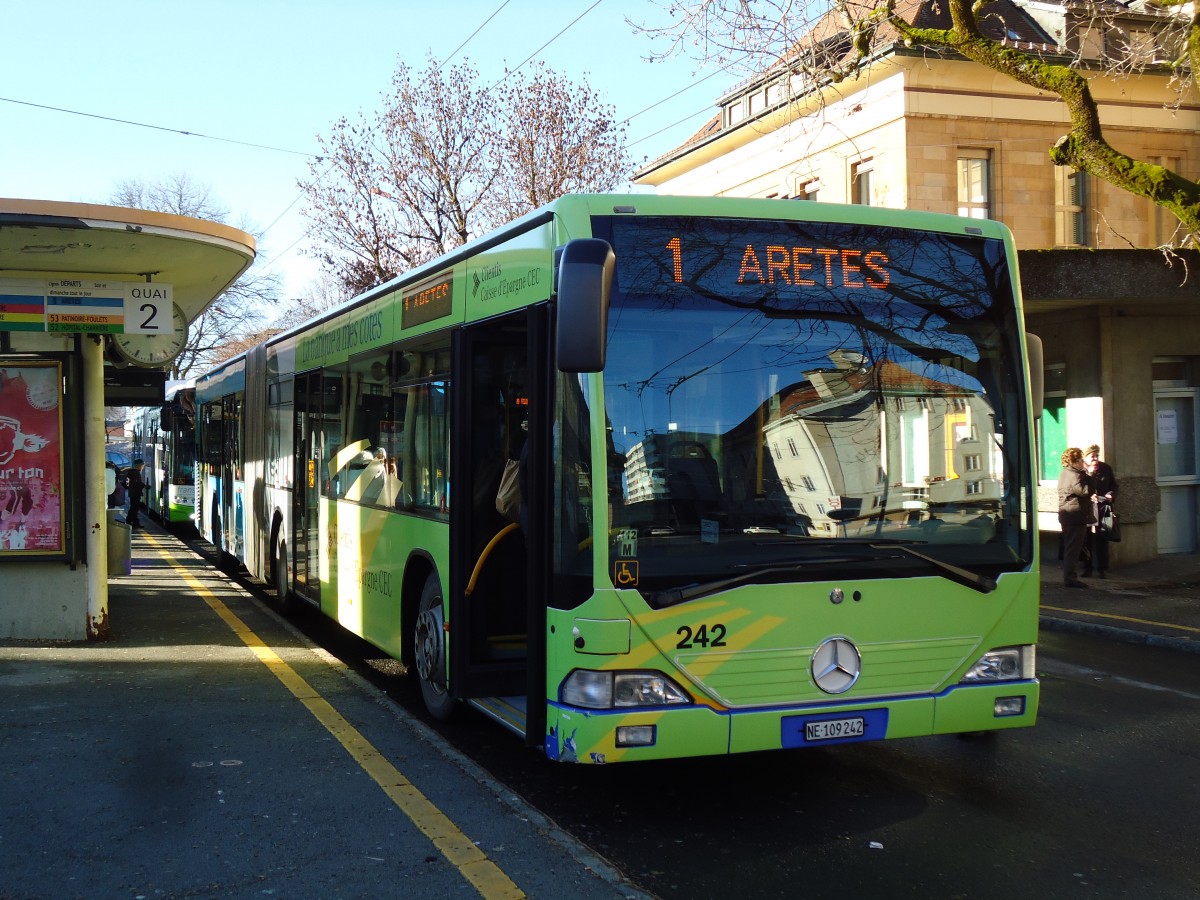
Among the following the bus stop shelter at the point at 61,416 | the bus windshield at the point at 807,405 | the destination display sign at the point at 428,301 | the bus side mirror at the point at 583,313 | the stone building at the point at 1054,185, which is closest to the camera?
the bus side mirror at the point at 583,313

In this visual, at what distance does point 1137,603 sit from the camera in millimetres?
14016

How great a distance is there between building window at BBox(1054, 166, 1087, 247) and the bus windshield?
18287 mm

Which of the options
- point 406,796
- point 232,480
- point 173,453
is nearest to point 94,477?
point 406,796

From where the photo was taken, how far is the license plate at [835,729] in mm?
5543

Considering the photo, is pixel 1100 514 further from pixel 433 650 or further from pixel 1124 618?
pixel 433 650

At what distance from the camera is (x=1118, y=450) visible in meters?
17.5

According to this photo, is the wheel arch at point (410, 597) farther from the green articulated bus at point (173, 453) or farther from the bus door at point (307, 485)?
the green articulated bus at point (173, 453)

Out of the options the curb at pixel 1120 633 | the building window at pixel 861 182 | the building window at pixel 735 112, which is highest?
the building window at pixel 735 112

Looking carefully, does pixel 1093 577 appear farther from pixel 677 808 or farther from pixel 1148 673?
pixel 677 808

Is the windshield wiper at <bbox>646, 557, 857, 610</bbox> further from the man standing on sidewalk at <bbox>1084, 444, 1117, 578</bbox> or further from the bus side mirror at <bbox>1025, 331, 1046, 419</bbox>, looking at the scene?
the man standing on sidewalk at <bbox>1084, 444, 1117, 578</bbox>

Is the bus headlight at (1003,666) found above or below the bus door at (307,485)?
below

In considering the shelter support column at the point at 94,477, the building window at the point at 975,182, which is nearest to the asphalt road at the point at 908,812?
the shelter support column at the point at 94,477

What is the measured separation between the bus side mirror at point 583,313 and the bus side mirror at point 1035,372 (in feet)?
7.91

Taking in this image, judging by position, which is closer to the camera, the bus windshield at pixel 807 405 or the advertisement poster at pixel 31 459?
the bus windshield at pixel 807 405
